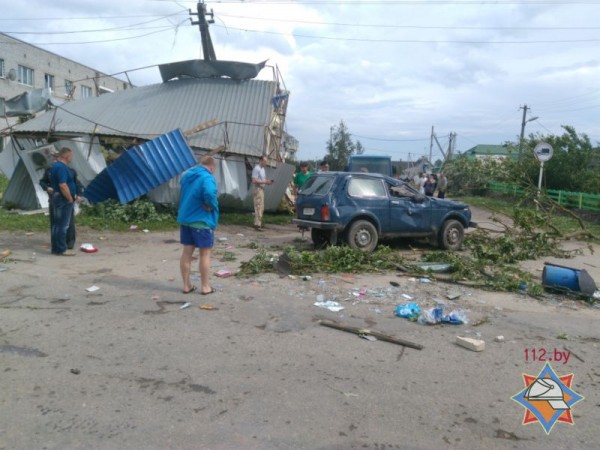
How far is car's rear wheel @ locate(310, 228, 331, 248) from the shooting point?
10270 mm

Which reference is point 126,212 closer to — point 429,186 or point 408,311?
point 408,311

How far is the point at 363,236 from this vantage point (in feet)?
31.6

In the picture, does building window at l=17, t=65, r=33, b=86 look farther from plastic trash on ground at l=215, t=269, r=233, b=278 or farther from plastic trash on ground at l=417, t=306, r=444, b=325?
plastic trash on ground at l=417, t=306, r=444, b=325

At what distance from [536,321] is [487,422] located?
9.13ft

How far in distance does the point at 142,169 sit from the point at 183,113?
13.5 feet

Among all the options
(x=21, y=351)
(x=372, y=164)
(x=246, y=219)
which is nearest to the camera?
(x=21, y=351)

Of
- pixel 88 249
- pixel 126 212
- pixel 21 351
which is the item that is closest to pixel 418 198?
pixel 88 249

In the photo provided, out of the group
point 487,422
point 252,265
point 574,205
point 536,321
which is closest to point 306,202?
point 252,265

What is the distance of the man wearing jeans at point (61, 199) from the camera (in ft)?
26.6

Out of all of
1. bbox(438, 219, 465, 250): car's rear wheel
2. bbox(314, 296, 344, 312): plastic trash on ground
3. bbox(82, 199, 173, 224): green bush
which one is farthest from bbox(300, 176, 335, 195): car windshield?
bbox(82, 199, 173, 224): green bush

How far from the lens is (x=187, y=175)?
6059 mm

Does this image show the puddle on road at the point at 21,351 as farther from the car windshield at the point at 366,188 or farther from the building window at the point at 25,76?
the building window at the point at 25,76

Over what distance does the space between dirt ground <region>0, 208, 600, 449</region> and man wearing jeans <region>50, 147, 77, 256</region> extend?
4.40 feet

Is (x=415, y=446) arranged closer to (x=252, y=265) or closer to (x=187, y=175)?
(x=187, y=175)
